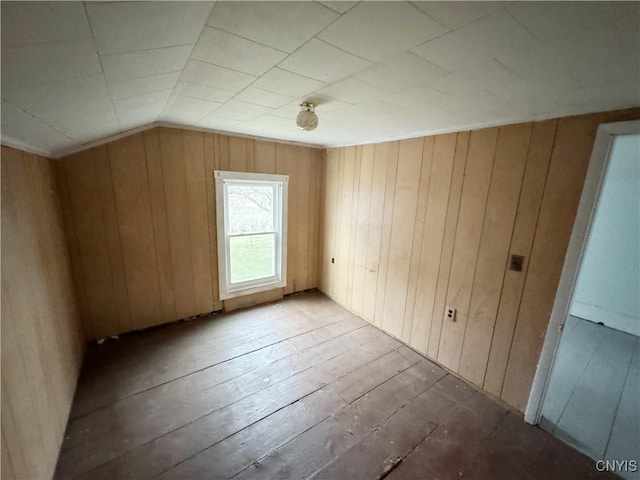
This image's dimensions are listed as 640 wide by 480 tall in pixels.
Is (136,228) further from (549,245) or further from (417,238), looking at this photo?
(549,245)

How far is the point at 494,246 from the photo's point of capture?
81.0 inches

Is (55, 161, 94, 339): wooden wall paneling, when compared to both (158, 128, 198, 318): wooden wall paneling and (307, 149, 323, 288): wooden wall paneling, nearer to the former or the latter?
(158, 128, 198, 318): wooden wall paneling

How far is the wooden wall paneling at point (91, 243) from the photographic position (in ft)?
7.66

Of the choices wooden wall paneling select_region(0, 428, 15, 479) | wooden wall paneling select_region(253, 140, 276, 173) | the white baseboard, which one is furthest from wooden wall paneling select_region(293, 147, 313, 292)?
the white baseboard

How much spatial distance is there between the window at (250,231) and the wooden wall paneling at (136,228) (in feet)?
2.21

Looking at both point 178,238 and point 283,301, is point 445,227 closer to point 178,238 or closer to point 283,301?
point 283,301

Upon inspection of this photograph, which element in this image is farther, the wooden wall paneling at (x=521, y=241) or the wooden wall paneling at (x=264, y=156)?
the wooden wall paneling at (x=264, y=156)

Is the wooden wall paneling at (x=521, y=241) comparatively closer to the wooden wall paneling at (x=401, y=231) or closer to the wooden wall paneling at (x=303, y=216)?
the wooden wall paneling at (x=401, y=231)

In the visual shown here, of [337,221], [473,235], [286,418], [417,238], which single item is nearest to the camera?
[286,418]

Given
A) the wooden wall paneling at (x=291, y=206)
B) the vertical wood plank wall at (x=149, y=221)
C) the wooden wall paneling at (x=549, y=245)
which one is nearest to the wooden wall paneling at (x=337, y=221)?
the wooden wall paneling at (x=291, y=206)

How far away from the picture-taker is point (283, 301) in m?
3.71

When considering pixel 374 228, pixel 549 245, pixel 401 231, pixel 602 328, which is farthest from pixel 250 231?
pixel 602 328

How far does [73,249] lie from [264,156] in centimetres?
205

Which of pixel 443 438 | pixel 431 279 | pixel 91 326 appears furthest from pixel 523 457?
pixel 91 326
